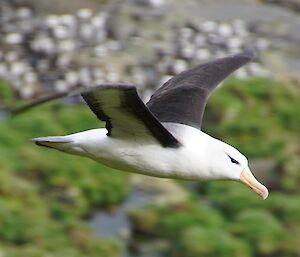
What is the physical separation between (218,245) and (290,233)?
149cm

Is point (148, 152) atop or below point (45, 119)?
atop

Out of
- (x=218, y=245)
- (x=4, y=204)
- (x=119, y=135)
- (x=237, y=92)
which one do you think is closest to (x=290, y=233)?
(x=218, y=245)

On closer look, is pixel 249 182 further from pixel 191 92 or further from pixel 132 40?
pixel 132 40

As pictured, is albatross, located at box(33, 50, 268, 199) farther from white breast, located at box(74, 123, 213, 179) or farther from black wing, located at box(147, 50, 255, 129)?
black wing, located at box(147, 50, 255, 129)

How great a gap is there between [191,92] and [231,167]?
1370 mm

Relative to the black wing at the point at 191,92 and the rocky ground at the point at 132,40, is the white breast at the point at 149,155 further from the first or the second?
the rocky ground at the point at 132,40

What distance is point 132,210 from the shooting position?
1844 centimetres

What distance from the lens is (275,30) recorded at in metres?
28.7

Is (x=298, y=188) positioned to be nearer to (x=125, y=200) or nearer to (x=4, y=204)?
(x=125, y=200)

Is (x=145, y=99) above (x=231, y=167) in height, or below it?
below

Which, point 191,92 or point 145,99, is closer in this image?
point 191,92

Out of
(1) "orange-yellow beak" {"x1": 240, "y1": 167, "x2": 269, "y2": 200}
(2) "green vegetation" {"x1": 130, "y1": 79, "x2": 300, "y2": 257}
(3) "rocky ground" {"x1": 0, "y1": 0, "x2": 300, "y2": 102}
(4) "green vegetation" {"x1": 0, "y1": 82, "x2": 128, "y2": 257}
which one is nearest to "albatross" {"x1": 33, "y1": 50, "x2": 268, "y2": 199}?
(1) "orange-yellow beak" {"x1": 240, "y1": 167, "x2": 269, "y2": 200}

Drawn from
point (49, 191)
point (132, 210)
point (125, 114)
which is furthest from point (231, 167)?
point (49, 191)

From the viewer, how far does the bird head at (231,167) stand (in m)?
8.69
